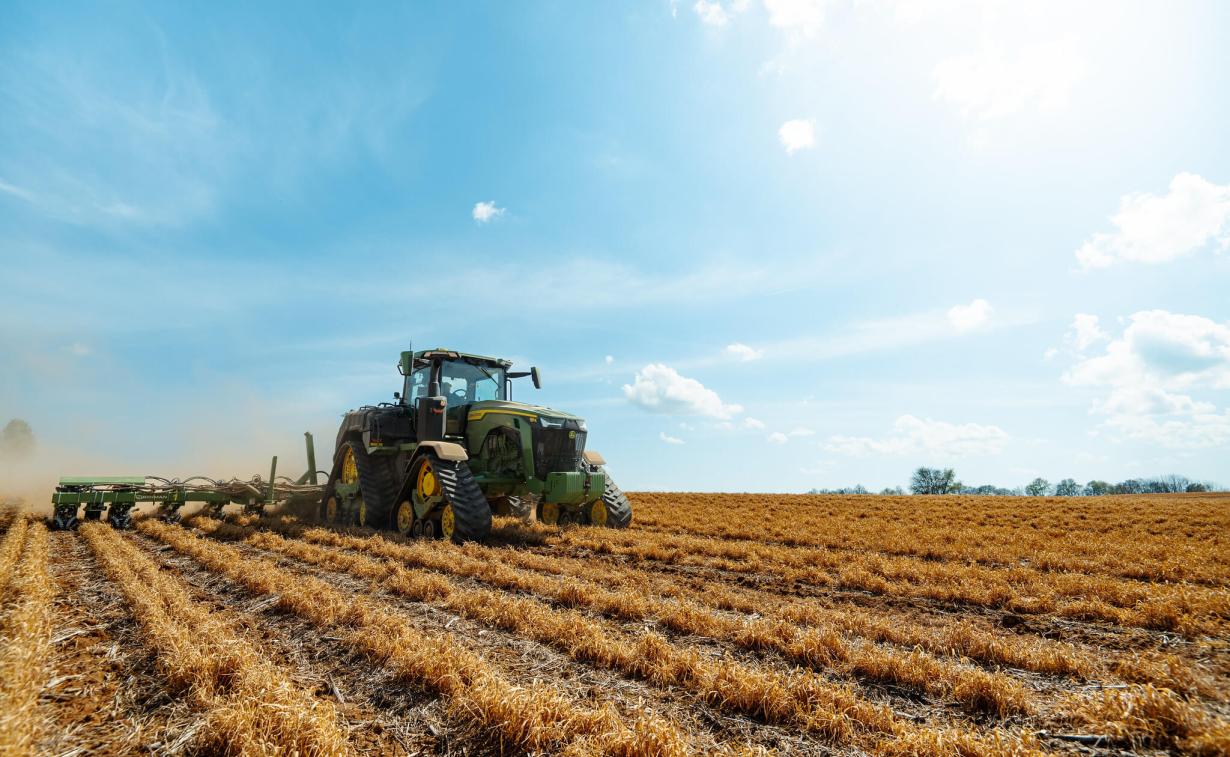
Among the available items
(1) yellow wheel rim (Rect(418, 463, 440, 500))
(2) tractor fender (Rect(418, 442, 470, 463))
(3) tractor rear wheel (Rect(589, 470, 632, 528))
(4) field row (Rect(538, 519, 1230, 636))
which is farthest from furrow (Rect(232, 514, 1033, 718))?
(3) tractor rear wheel (Rect(589, 470, 632, 528))

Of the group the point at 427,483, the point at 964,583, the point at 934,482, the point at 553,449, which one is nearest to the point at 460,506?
the point at 427,483

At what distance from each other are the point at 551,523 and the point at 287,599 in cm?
704

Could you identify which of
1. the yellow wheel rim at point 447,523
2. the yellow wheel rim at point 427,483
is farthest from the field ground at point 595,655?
the yellow wheel rim at point 427,483

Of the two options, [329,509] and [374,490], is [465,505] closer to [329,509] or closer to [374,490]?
[374,490]

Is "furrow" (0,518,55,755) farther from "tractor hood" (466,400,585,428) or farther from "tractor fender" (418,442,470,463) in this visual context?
"tractor hood" (466,400,585,428)

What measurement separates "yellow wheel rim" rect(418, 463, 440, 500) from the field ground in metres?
1.82

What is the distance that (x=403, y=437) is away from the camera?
12602 mm

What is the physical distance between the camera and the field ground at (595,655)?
296 centimetres

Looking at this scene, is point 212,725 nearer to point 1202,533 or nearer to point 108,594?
point 108,594

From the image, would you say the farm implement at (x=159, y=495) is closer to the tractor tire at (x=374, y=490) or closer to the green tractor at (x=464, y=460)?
the green tractor at (x=464, y=460)

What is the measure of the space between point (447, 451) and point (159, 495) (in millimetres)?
8778

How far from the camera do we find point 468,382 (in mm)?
12344

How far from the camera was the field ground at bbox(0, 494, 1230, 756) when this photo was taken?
2.96 meters

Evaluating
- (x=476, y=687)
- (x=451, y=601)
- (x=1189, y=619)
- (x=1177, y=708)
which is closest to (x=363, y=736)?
(x=476, y=687)
